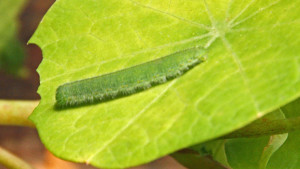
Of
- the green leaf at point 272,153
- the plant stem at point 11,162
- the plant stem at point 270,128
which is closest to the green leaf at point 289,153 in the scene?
the green leaf at point 272,153

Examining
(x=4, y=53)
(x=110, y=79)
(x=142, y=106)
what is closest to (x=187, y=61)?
(x=142, y=106)

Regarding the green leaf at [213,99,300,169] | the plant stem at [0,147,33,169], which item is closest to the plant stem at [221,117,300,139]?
the green leaf at [213,99,300,169]

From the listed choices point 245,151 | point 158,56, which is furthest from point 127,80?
point 245,151

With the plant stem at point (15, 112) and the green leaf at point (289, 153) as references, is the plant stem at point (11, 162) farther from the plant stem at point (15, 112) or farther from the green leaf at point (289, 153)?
the green leaf at point (289, 153)

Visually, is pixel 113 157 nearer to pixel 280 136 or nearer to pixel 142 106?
pixel 142 106

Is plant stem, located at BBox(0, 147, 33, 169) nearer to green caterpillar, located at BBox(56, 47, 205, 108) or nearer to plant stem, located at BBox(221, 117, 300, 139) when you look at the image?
green caterpillar, located at BBox(56, 47, 205, 108)

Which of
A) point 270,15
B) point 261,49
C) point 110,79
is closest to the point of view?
point 261,49
